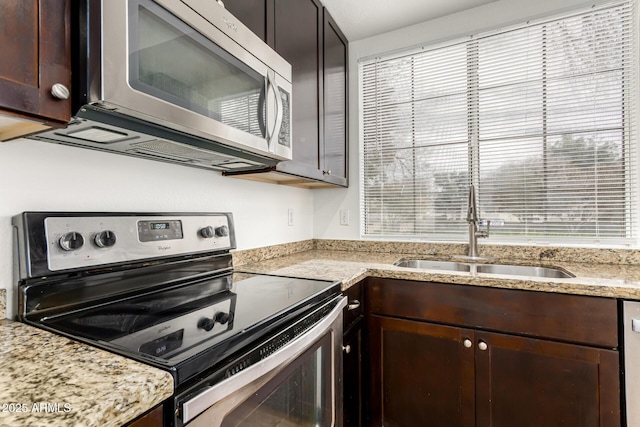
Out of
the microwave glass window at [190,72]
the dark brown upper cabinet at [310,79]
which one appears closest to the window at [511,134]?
the dark brown upper cabinet at [310,79]

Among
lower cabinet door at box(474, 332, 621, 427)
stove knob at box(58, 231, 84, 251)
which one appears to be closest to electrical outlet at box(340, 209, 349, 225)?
Answer: lower cabinet door at box(474, 332, 621, 427)

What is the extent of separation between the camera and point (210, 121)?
0.92 meters

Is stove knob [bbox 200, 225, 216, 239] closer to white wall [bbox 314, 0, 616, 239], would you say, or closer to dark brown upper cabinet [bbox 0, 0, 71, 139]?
dark brown upper cabinet [bbox 0, 0, 71, 139]

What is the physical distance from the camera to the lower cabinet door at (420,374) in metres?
1.40

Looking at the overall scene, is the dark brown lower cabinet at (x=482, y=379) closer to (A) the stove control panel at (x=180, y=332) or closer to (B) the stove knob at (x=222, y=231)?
(B) the stove knob at (x=222, y=231)

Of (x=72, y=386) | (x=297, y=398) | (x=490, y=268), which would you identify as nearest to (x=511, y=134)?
(x=490, y=268)

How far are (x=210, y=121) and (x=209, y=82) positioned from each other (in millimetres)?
127

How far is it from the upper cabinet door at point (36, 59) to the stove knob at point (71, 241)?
36cm

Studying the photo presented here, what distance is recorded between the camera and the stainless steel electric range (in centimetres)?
64

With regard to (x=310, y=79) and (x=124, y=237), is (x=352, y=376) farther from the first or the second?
(x=310, y=79)

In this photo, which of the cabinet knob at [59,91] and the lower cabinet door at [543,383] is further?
the lower cabinet door at [543,383]

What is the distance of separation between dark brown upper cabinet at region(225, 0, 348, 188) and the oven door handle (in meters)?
0.70

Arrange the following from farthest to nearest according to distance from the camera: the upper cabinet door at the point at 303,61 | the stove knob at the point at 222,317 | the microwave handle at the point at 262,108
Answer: the upper cabinet door at the point at 303,61 → the microwave handle at the point at 262,108 → the stove knob at the point at 222,317

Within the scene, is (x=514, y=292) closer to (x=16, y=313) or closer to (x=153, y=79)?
(x=153, y=79)
